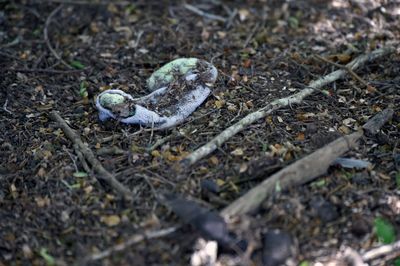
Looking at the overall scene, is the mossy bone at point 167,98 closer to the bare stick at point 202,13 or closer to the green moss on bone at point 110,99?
the green moss on bone at point 110,99

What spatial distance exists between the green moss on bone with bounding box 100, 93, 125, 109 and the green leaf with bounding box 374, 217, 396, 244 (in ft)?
5.19

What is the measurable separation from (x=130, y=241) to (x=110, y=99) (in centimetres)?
106

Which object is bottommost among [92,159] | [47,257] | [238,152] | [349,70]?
[47,257]

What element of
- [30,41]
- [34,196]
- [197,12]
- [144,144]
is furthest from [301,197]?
[30,41]

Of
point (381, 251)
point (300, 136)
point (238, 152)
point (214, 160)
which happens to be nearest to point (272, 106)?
point (300, 136)

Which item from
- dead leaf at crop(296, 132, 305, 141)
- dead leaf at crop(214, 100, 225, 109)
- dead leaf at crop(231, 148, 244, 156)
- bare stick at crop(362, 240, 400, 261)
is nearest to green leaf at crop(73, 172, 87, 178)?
dead leaf at crop(231, 148, 244, 156)

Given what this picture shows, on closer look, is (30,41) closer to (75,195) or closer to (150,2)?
(150,2)

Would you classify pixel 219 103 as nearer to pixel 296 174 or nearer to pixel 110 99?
pixel 110 99

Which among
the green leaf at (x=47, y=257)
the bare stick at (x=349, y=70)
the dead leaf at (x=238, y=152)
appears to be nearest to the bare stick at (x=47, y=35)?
the dead leaf at (x=238, y=152)

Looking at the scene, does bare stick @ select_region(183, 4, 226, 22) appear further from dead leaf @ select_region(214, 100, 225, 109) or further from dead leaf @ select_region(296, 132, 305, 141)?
dead leaf @ select_region(296, 132, 305, 141)

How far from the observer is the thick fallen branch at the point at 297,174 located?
8.13 feet

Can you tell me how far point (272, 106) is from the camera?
10.4ft

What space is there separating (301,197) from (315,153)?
0.93 feet

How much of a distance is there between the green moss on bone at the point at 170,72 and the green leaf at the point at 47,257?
1.34 meters
